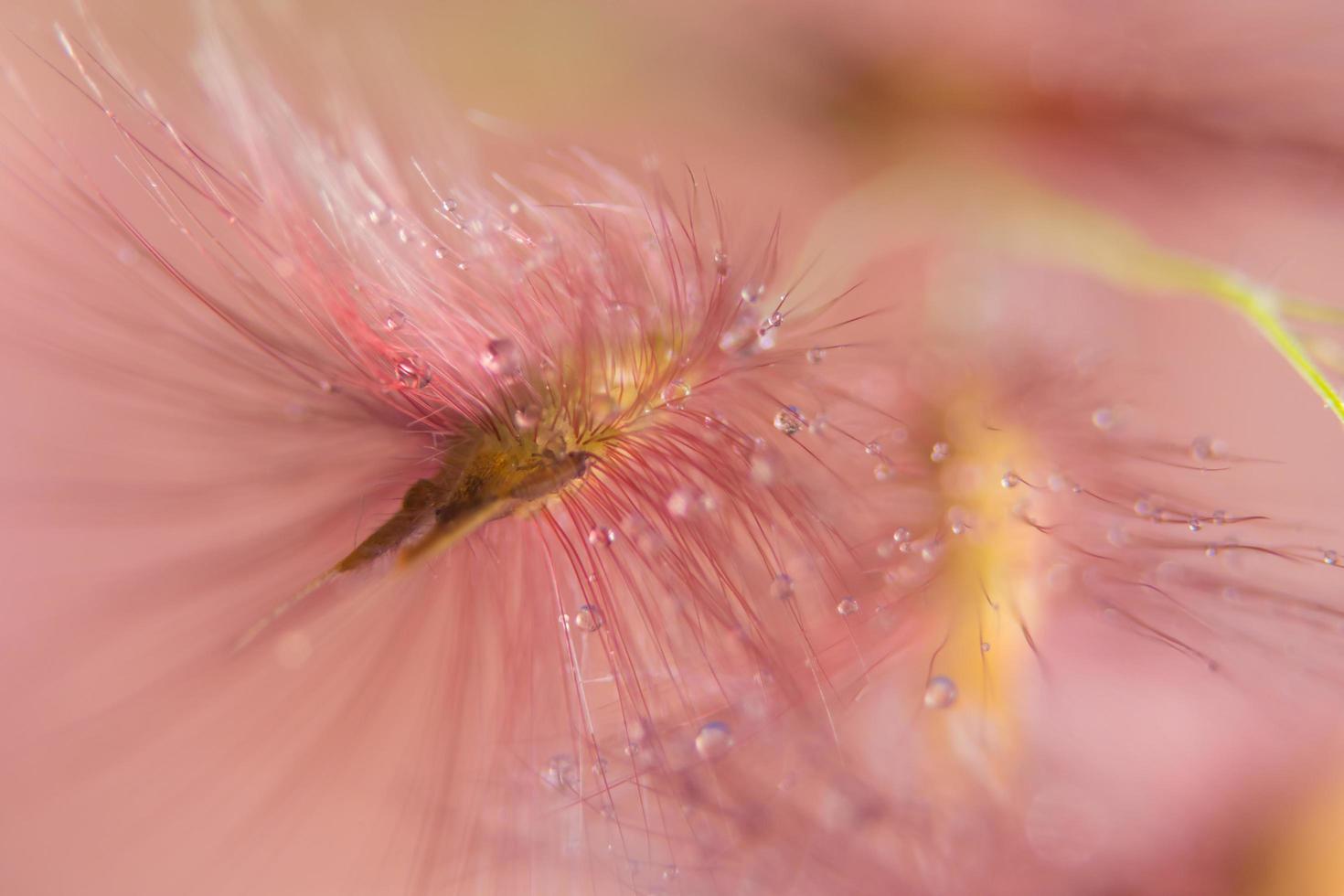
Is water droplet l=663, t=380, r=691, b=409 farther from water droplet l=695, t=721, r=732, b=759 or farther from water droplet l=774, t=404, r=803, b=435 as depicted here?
water droplet l=695, t=721, r=732, b=759

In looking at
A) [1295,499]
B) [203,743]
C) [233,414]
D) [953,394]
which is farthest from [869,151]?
[203,743]

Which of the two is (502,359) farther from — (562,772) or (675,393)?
(562,772)

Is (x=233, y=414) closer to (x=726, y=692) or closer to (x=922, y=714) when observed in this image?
(x=726, y=692)

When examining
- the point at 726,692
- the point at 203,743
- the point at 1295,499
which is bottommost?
the point at 1295,499

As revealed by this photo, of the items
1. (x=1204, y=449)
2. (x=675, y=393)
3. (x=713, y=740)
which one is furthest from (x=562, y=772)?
(x=1204, y=449)

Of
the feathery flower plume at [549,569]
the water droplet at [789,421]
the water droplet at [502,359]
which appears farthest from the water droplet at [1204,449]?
the water droplet at [502,359]

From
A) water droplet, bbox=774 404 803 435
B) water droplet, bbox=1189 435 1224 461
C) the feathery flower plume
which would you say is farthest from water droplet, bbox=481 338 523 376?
water droplet, bbox=1189 435 1224 461
